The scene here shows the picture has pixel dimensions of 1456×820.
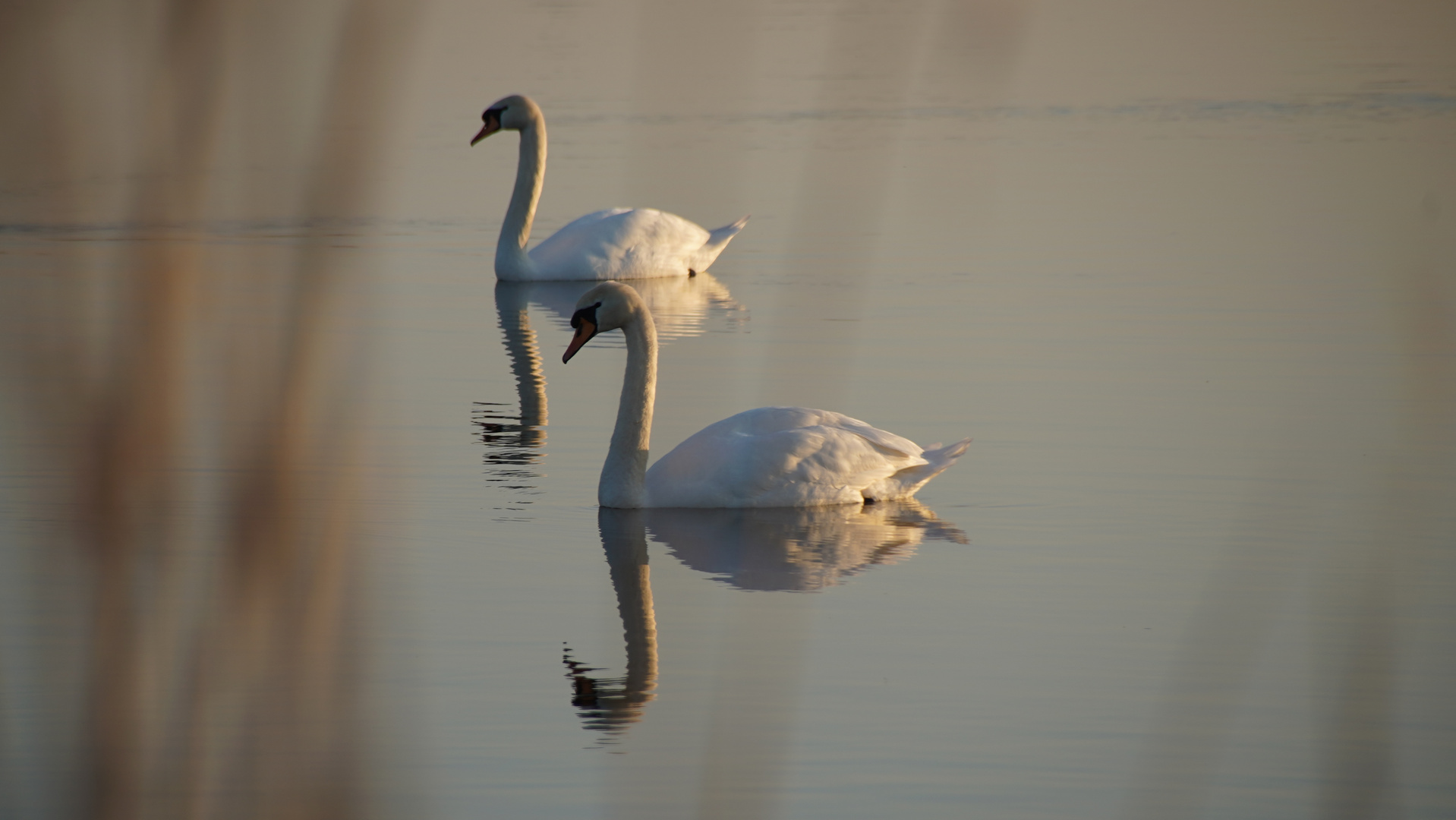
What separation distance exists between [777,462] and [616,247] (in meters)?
6.47

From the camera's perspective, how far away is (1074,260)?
12617mm

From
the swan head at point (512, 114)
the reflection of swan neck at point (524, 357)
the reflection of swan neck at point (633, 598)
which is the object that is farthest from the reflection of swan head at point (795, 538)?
the swan head at point (512, 114)

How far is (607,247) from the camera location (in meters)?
13.3

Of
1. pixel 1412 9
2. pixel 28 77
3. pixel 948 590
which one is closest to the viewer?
pixel 28 77

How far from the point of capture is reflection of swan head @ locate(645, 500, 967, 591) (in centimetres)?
628

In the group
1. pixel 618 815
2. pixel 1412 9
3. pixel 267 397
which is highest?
pixel 1412 9

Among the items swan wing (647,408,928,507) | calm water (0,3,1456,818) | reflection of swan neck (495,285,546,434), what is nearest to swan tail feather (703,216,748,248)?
calm water (0,3,1456,818)

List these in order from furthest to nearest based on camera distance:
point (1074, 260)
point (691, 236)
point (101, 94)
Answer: point (691, 236) → point (1074, 260) → point (101, 94)

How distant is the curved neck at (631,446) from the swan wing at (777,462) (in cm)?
9

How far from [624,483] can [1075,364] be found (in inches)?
128

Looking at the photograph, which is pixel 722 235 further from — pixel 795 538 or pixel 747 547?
pixel 747 547

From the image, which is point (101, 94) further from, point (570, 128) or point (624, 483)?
point (570, 128)

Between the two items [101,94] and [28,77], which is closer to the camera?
[28,77]

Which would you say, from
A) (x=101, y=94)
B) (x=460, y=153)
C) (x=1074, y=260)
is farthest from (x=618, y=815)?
(x=460, y=153)
